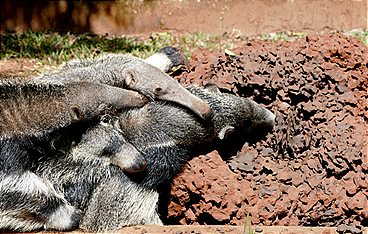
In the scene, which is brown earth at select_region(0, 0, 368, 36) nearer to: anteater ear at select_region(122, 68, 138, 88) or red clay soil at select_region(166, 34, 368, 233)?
A: red clay soil at select_region(166, 34, 368, 233)

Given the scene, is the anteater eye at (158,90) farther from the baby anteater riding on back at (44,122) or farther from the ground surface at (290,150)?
the ground surface at (290,150)

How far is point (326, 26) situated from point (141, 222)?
558 centimetres

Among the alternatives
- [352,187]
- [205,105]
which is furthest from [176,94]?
[352,187]

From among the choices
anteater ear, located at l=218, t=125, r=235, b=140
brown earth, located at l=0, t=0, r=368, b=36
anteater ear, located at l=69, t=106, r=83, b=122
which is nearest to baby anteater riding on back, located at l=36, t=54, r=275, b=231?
anteater ear, located at l=218, t=125, r=235, b=140

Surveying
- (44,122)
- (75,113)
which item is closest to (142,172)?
(75,113)

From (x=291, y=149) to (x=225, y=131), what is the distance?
58cm

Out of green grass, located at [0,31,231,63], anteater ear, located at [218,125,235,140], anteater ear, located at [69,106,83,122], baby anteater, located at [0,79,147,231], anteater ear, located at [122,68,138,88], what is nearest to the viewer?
baby anteater, located at [0,79,147,231]

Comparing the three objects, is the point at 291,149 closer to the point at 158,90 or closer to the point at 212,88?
the point at 212,88

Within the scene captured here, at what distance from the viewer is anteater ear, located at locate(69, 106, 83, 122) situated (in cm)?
543

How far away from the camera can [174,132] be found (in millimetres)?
5570

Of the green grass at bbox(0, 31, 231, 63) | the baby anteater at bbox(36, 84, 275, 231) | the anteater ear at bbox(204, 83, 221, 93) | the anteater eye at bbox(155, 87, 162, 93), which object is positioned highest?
the anteater eye at bbox(155, 87, 162, 93)

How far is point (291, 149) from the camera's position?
591cm

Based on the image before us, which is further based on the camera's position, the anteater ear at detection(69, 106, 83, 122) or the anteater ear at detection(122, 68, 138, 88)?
the anteater ear at detection(122, 68, 138, 88)

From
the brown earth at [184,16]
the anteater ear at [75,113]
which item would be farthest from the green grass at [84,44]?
the anteater ear at [75,113]
